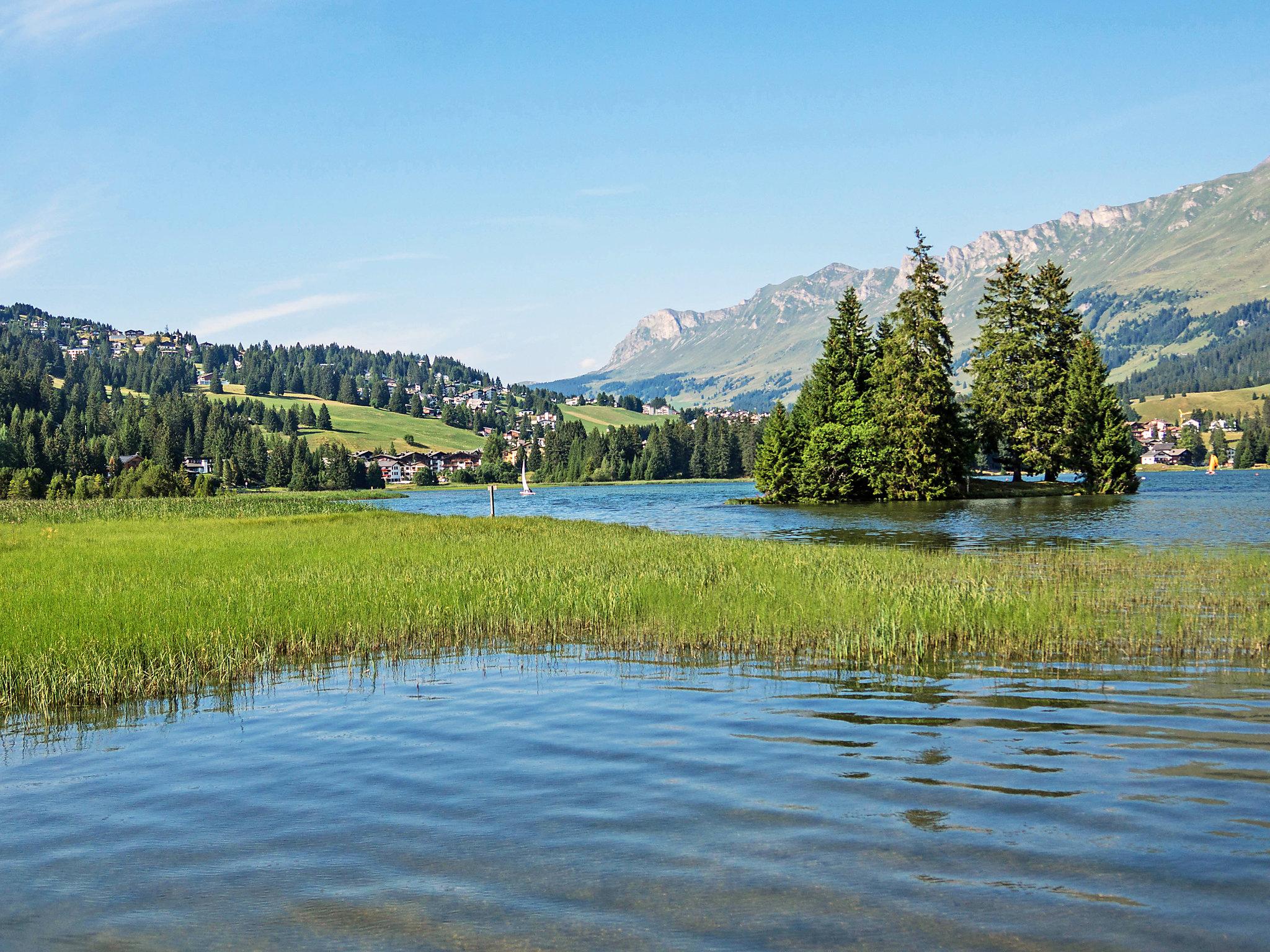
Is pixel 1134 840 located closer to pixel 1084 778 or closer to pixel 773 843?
pixel 1084 778

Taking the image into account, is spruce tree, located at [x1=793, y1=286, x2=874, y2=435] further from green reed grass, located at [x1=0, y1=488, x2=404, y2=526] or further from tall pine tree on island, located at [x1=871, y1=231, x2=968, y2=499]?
green reed grass, located at [x1=0, y1=488, x2=404, y2=526]

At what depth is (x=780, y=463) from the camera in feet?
317

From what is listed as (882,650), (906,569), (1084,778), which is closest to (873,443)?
(906,569)

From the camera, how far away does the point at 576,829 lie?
29.6 feet

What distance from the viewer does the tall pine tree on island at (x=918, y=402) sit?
285ft

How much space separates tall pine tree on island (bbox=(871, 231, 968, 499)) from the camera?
285 feet

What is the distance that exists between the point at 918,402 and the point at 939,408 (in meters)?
3.41

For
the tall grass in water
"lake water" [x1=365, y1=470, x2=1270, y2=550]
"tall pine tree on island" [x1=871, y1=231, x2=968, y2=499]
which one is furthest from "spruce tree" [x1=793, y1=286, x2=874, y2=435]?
the tall grass in water

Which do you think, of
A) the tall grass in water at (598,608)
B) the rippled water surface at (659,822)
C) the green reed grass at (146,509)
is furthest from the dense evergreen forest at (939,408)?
the rippled water surface at (659,822)

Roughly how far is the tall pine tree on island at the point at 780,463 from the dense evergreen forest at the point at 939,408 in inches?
5.4

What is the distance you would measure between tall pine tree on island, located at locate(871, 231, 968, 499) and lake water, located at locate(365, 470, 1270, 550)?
4872mm

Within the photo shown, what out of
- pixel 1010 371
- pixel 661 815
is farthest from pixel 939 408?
pixel 661 815

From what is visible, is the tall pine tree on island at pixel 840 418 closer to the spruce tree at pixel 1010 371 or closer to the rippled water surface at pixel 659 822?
the spruce tree at pixel 1010 371

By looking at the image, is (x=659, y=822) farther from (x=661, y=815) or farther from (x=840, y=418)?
(x=840, y=418)
